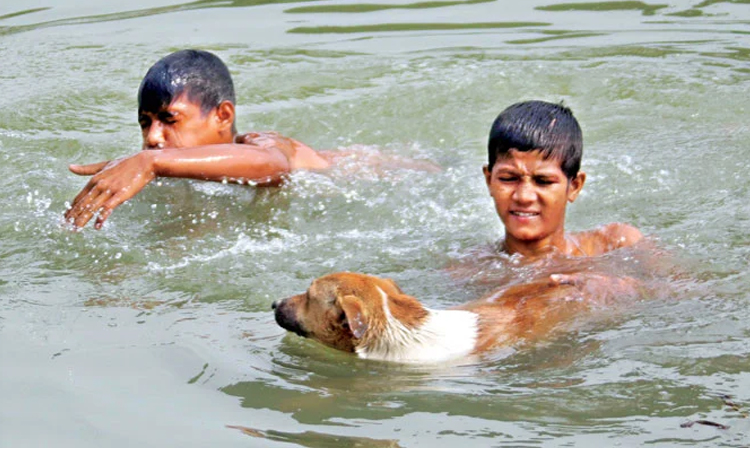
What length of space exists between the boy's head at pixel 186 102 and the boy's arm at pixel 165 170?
0.40 m

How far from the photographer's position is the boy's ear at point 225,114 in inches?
295

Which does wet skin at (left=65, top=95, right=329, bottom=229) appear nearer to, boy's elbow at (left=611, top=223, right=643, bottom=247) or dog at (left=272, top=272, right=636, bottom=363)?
dog at (left=272, top=272, right=636, bottom=363)

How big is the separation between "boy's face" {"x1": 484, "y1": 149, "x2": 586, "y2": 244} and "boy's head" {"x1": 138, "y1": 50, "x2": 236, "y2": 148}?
6.94 feet

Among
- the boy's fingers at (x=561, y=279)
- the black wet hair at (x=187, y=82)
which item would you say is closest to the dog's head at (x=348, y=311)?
the boy's fingers at (x=561, y=279)

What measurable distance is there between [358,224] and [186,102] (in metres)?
1.28

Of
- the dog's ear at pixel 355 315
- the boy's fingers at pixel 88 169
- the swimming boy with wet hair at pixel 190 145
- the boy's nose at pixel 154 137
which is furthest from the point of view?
the boy's nose at pixel 154 137

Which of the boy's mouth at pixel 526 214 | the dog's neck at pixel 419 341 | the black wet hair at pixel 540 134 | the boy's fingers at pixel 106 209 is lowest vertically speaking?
the dog's neck at pixel 419 341

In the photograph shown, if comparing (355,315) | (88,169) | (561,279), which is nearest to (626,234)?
(561,279)

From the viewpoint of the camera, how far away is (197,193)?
7.52 meters

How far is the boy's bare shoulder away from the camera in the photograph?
631cm

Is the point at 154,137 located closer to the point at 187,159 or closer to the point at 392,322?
the point at 187,159

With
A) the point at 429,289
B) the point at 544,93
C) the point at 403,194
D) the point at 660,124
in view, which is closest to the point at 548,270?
the point at 429,289

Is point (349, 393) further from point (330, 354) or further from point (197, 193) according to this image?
point (197, 193)

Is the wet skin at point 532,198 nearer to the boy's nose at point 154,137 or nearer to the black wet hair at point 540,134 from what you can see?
the black wet hair at point 540,134
